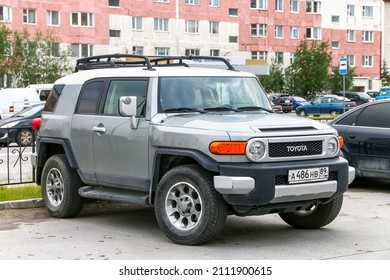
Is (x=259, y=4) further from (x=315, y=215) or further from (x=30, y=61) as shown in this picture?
(x=315, y=215)

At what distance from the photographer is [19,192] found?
1173 cm

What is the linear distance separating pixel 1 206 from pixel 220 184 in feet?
13.3

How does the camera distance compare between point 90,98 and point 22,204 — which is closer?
point 90,98

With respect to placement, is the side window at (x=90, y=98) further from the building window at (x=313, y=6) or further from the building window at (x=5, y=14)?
the building window at (x=313, y=6)

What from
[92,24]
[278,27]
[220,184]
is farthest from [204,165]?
[278,27]

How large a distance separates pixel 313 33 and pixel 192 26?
1733 cm

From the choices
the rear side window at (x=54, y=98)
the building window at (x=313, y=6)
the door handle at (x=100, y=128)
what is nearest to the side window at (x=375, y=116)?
the rear side window at (x=54, y=98)

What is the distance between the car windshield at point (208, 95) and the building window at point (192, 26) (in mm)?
68332

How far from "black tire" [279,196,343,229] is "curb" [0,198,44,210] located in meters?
3.55

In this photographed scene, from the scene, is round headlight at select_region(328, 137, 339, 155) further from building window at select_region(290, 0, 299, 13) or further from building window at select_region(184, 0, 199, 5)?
building window at select_region(290, 0, 299, 13)

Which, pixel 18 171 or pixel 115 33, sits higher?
pixel 115 33

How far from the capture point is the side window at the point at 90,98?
9.91 m

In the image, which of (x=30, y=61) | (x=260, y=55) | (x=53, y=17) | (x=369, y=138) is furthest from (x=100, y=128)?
(x=260, y=55)
